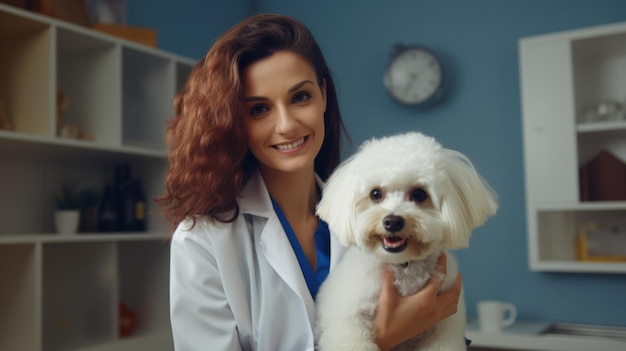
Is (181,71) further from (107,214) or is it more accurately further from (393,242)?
(393,242)

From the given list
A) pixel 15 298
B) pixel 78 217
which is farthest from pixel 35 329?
pixel 78 217

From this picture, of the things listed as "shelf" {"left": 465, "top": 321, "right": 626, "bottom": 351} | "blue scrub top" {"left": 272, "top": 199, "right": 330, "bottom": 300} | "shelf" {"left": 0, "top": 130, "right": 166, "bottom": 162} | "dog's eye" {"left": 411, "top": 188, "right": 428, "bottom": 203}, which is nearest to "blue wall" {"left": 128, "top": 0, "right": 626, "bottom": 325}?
"shelf" {"left": 465, "top": 321, "right": 626, "bottom": 351}

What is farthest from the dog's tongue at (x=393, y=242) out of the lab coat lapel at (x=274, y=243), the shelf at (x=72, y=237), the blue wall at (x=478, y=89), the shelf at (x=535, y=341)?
the blue wall at (x=478, y=89)

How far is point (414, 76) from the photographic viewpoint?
11.1 feet

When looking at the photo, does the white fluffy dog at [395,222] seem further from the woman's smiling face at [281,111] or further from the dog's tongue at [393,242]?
the woman's smiling face at [281,111]

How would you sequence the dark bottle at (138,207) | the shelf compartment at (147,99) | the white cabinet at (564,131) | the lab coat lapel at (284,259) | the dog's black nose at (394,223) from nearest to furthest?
1. the dog's black nose at (394,223)
2. the lab coat lapel at (284,259)
3. the white cabinet at (564,131)
4. the dark bottle at (138,207)
5. the shelf compartment at (147,99)

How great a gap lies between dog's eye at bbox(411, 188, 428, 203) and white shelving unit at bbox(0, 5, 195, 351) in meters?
1.57

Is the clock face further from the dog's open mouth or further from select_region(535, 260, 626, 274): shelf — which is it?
the dog's open mouth

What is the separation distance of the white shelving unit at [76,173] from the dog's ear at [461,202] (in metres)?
1.62

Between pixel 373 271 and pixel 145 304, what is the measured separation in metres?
2.04

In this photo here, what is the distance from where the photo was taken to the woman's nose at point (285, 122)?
4.53 ft

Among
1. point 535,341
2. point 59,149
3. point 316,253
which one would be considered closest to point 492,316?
point 535,341

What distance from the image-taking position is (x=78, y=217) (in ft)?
8.59

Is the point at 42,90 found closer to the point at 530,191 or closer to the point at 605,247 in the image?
the point at 530,191
